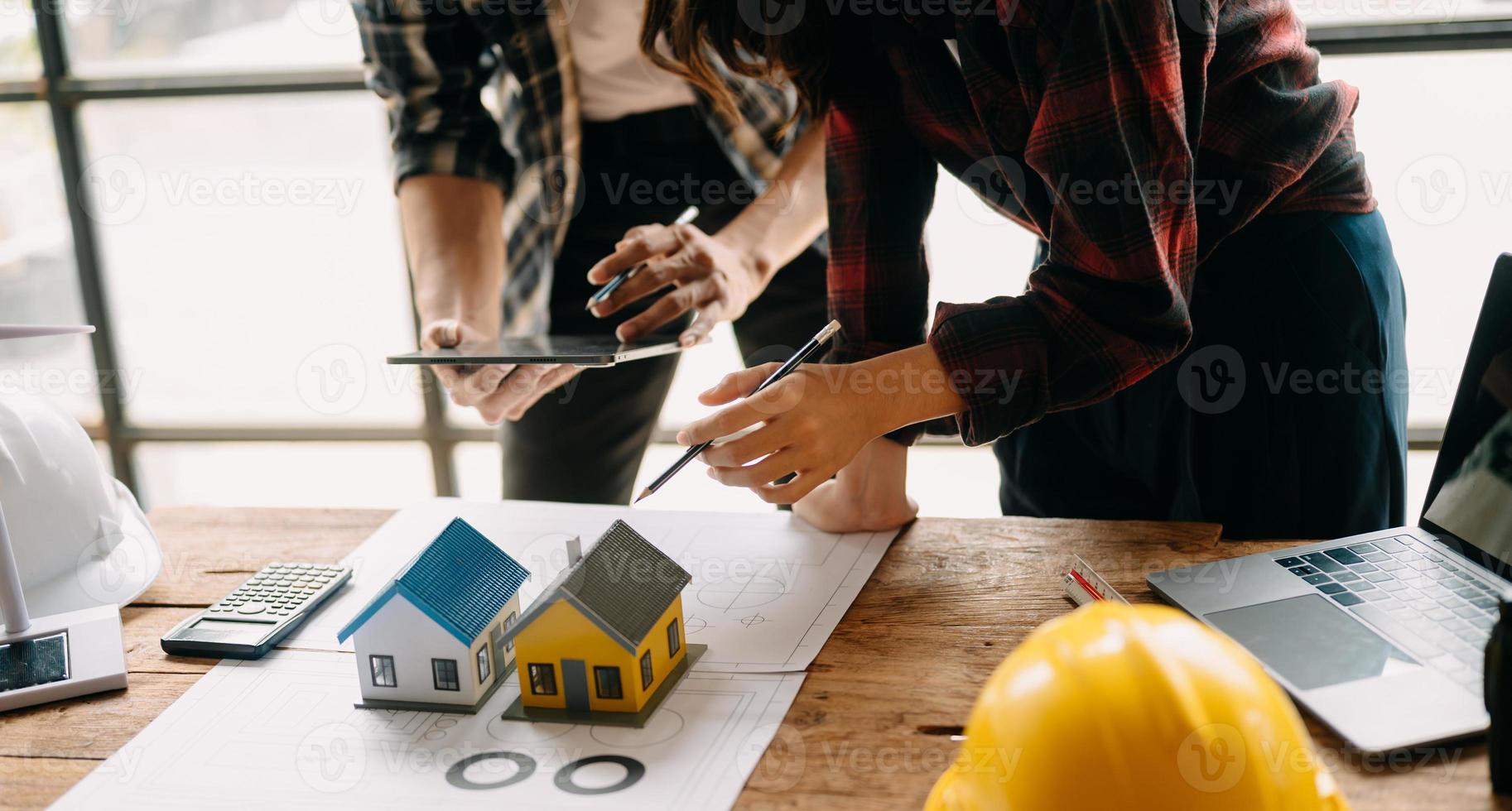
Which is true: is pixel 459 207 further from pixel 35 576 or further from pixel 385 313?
pixel 385 313

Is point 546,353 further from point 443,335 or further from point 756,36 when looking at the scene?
point 756,36

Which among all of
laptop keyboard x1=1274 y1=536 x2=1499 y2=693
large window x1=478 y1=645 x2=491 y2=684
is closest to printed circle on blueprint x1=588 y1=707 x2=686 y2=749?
large window x1=478 y1=645 x2=491 y2=684

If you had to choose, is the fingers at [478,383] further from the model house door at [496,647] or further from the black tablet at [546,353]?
the model house door at [496,647]

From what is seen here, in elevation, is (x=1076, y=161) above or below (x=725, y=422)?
above

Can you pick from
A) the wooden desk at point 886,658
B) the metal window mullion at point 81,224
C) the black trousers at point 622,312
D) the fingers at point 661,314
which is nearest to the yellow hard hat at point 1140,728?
the wooden desk at point 886,658

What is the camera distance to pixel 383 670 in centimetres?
85

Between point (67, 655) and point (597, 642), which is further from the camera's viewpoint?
point (67, 655)

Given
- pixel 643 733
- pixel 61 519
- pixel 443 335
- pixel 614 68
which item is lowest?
pixel 643 733

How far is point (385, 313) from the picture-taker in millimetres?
2482

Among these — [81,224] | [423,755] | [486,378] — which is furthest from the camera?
[81,224]

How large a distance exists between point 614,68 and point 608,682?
96cm

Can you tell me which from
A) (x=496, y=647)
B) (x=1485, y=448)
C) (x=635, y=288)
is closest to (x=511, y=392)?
(x=635, y=288)

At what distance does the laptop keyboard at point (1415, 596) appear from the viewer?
0.77 metres

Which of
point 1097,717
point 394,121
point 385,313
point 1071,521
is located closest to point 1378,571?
point 1071,521
